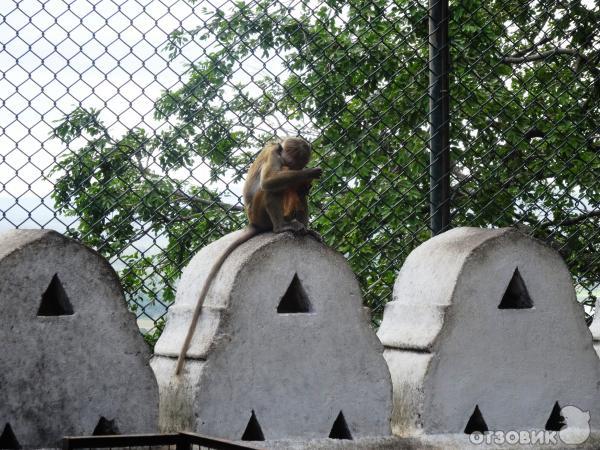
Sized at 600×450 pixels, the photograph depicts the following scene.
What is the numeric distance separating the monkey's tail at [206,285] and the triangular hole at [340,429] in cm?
63

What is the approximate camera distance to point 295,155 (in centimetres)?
463

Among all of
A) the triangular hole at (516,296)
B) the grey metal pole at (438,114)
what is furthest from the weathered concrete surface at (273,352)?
the grey metal pole at (438,114)

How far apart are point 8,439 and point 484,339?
1901mm

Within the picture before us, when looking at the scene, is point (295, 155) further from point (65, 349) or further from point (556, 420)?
point (556, 420)

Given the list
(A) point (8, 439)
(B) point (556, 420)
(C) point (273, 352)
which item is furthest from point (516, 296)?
(A) point (8, 439)

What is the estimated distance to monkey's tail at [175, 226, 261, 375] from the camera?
4.03 metres

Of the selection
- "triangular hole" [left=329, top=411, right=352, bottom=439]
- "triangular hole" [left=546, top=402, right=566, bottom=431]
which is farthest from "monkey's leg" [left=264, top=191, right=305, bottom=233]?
"triangular hole" [left=546, top=402, right=566, bottom=431]

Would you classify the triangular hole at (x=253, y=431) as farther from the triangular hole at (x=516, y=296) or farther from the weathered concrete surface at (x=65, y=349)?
the triangular hole at (x=516, y=296)

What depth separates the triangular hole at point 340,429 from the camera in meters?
4.19

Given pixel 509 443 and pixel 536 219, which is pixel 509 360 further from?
pixel 536 219

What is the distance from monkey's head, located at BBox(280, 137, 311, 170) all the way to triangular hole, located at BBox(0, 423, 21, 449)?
163cm

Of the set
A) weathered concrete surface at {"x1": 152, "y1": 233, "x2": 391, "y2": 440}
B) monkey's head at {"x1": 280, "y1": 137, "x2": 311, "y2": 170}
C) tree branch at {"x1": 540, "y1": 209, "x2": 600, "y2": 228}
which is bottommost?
weathered concrete surface at {"x1": 152, "y1": 233, "x2": 391, "y2": 440}

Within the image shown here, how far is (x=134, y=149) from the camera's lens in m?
4.59

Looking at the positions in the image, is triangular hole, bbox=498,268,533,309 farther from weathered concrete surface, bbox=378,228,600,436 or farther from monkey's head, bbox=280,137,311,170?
monkey's head, bbox=280,137,311,170
